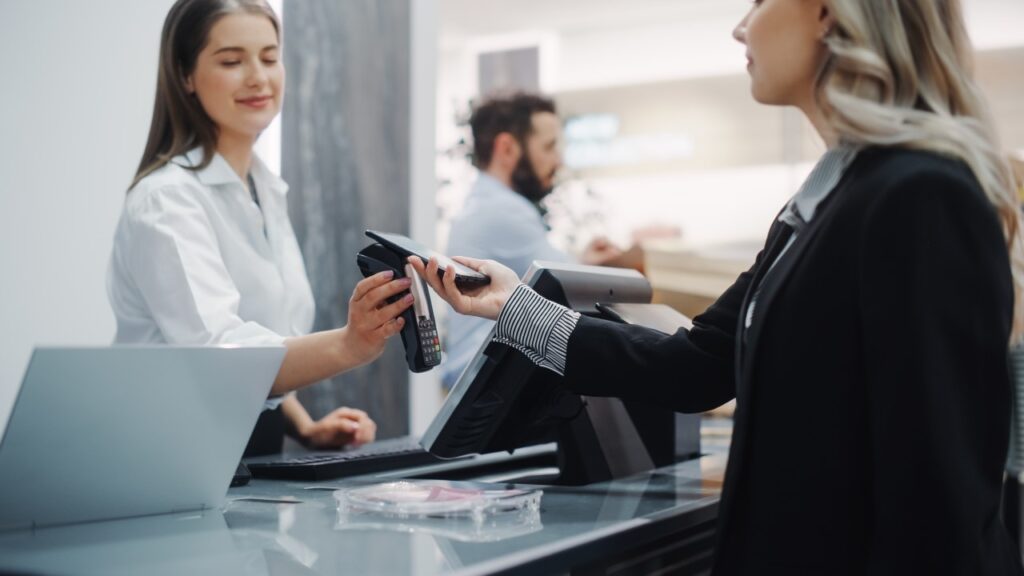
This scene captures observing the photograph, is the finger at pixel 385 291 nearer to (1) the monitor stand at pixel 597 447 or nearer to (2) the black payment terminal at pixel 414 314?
(2) the black payment terminal at pixel 414 314

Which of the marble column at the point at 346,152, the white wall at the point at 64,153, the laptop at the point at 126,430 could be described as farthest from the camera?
the marble column at the point at 346,152

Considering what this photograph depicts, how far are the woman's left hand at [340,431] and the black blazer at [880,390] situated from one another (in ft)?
3.34

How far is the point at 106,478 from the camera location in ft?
4.18

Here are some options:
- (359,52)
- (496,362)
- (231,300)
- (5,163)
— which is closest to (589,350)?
(496,362)

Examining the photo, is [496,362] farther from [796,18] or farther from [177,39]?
[177,39]

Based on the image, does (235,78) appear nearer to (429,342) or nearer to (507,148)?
(429,342)

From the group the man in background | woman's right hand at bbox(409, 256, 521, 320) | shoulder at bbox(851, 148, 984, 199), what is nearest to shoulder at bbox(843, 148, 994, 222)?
shoulder at bbox(851, 148, 984, 199)

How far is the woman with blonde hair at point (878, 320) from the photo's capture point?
1082 millimetres

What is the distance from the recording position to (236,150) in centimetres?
207

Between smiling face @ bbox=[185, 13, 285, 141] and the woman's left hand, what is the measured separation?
592 mm

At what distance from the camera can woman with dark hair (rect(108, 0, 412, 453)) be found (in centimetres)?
177

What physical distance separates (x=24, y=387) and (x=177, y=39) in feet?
3.45

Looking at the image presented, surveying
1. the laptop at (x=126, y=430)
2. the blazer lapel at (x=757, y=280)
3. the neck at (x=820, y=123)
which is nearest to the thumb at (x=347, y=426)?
the laptop at (x=126, y=430)

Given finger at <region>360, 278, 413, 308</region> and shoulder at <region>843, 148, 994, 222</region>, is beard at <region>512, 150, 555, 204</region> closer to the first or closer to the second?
finger at <region>360, 278, 413, 308</region>
